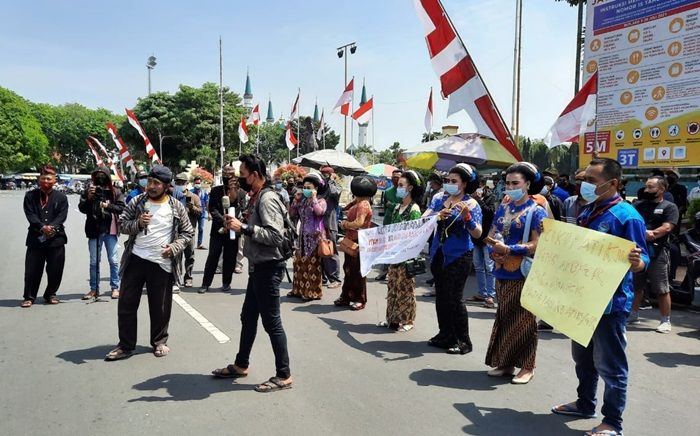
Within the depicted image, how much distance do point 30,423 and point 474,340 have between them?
13.6 ft

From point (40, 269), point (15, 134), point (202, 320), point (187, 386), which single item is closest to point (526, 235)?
point (187, 386)

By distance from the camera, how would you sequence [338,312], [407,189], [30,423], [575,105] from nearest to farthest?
[30,423] → [407,189] → [338,312] → [575,105]

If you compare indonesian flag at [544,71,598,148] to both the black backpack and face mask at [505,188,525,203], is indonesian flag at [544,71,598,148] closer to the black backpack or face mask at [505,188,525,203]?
face mask at [505,188,525,203]

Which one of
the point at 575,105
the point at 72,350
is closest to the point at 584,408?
the point at 72,350

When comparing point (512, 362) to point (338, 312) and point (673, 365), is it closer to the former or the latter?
point (673, 365)

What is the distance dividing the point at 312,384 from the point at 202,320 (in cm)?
244

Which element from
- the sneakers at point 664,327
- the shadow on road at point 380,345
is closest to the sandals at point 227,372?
the shadow on road at point 380,345

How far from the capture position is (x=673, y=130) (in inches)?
463

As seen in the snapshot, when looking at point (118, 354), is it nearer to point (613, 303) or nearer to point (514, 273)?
point (514, 273)

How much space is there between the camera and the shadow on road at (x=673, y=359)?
204 inches

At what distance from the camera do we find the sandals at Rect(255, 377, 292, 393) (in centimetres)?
422

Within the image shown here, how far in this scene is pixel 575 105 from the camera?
9391 millimetres

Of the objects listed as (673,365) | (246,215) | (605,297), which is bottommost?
(673,365)

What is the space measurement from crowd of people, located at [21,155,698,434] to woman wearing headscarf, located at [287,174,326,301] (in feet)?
0.05
